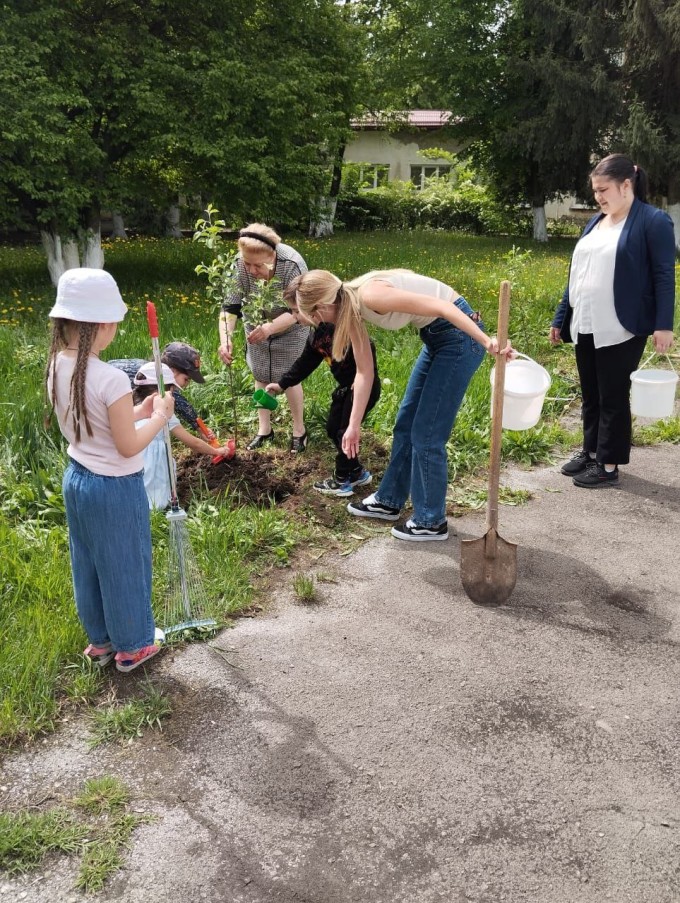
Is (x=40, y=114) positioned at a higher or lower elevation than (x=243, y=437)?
higher

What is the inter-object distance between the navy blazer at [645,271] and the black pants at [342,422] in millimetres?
1603

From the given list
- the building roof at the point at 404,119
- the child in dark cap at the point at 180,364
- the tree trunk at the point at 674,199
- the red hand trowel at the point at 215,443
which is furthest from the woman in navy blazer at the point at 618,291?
the building roof at the point at 404,119

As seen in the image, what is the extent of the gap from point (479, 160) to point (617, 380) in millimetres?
24333

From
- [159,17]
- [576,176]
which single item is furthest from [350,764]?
[576,176]

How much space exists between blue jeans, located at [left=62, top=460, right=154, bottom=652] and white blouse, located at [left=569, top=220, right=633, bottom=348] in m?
A: 3.15

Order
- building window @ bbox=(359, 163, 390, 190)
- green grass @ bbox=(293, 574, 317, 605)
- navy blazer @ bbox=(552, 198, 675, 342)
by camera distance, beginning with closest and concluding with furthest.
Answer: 1. green grass @ bbox=(293, 574, 317, 605)
2. navy blazer @ bbox=(552, 198, 675, 342)
3. building window @ bbox=(359, 163, 390, 190)

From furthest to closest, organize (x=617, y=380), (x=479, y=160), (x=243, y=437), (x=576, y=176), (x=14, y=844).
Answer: (x=479, y=160) < (x=576, y=176) < (x=243, y=437) < (x=617, y=380) < (x=14, y=844)

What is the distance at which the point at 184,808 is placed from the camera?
249 centimetres

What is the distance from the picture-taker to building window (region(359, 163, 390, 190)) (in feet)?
109

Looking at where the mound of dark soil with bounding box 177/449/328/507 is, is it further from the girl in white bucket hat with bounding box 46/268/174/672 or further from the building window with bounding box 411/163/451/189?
the building window with bounding box 411/163/451/189

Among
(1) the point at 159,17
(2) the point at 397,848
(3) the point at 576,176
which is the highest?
(1) the point at 159,17

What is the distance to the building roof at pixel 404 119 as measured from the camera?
31.6 metres

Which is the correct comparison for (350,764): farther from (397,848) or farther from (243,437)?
(243,437)

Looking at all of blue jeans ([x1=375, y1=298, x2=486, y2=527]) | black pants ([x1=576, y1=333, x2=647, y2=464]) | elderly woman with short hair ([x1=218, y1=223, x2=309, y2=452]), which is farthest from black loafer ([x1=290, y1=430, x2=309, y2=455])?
black pants ([x1=576, y1=333, x2=647, y2=464])
